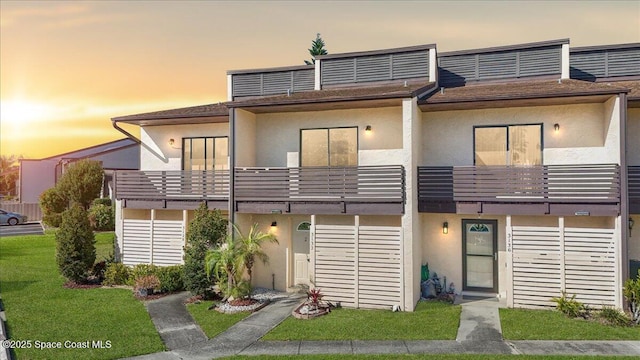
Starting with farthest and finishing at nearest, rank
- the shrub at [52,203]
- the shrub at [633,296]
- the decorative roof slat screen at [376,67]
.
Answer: the shrub at [52,203] < the decorative roof slat screen at [376,67] < the shrub at [633,296]

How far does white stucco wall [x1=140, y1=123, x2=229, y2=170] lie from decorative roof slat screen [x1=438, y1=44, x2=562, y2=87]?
1091 cm

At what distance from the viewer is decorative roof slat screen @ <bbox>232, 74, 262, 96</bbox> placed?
63.3 feet

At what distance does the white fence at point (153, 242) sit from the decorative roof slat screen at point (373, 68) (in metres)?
10.3

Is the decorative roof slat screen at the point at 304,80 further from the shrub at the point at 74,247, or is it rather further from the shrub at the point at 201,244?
the shrub at the point at 74,247

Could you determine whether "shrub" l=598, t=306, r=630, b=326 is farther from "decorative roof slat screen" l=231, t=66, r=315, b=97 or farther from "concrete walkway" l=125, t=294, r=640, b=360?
"decorative roof slat screen" l=231, t=66, r=315, b=97

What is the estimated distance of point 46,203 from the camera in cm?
3048

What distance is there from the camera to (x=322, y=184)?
1319cm

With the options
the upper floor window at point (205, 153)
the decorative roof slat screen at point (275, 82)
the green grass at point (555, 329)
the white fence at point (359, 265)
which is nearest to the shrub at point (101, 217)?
the upper floor window at point (205, 153)

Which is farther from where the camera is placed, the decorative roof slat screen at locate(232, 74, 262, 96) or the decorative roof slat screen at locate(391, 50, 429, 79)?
the decorative roof slat screen at locate(232, 74, 262, 96)

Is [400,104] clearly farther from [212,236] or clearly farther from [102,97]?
[102,97]

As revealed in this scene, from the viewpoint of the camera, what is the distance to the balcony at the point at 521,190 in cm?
1162

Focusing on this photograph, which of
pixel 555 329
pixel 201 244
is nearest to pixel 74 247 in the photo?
A: pixel 201 244

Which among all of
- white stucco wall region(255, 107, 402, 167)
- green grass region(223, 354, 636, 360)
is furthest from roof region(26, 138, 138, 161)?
green grass region(223, 354, 636, 360)

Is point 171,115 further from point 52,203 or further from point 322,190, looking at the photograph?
point 52,203
